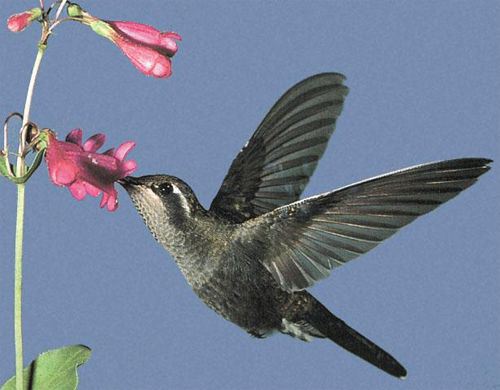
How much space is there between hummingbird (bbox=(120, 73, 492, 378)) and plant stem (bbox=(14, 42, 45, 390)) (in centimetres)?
24

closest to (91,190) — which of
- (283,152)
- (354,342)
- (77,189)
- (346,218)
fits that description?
(77,189)

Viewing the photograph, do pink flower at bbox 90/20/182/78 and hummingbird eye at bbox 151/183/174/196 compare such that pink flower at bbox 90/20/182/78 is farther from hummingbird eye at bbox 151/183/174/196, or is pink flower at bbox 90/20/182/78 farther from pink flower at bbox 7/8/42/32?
hummingbird eye at bbox 151/183/174/196

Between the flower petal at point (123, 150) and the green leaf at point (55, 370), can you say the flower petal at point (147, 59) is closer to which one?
the flower petal at point (123, 150)

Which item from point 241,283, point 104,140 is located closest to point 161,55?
point 104,140

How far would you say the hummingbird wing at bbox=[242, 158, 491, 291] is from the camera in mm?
1715

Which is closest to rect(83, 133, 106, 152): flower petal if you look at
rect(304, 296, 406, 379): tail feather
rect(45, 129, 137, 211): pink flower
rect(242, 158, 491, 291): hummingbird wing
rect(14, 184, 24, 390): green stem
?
rect(45, 129, 137, 211): pink flower

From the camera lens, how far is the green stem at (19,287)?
166 cm

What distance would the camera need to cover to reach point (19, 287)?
Result: 5.62ft

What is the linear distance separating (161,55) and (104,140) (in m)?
0.25

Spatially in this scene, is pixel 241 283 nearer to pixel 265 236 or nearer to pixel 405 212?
pixel 265 236

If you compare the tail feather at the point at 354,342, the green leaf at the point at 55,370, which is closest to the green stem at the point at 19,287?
the green leaf at the point at 55,370

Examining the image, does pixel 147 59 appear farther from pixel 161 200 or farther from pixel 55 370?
pixel 55 370

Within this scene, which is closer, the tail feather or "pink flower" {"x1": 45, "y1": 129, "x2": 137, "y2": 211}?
"pink flower" {"x1": 45, "y1": 129, "x2": 137, "y2": 211}

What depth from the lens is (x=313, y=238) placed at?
1.95 m
